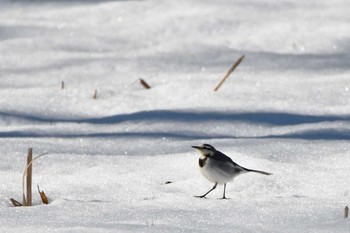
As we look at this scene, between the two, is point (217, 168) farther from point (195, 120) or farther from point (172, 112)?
point (172, 112)

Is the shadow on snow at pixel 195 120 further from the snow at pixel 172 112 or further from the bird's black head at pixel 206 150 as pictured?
the bird's black head at pixel 206 150

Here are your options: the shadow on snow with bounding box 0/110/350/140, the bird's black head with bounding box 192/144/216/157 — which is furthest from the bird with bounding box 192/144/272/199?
the shadow on snow with bounding box 0/110/350/140

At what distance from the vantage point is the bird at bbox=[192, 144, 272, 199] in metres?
2.91

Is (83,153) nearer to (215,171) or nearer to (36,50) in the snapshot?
(215,171)

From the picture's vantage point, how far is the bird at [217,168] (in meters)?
2.91

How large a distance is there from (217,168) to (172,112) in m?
1.41

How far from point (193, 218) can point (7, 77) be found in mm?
3115

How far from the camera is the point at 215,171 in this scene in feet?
9.55

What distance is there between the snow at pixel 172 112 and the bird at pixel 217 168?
7 cm

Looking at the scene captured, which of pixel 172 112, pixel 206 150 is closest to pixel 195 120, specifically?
pixel 172 112

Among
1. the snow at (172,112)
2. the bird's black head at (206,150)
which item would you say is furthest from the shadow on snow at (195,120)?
the bird's black head at (206,150)

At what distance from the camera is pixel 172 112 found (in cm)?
432

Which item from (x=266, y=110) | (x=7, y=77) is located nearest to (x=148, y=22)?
(x=7, y=77)

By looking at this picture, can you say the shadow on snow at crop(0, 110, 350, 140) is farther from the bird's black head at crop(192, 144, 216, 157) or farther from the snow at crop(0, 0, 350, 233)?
the bird's black head at crop(192, 144, 216, 157)
